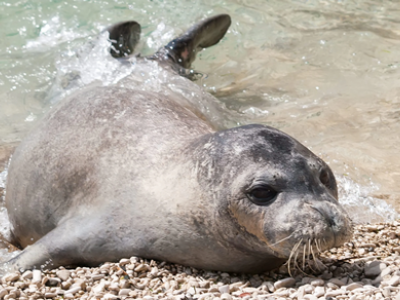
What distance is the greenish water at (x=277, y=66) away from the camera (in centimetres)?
553

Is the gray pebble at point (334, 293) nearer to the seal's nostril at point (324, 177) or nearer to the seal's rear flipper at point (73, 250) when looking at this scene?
the seal's nostril at point (324, 177)

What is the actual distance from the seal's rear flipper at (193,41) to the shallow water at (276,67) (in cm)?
41

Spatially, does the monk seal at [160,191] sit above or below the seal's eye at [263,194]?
below

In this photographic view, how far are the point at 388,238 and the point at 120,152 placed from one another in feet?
5.51

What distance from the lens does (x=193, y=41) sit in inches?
258

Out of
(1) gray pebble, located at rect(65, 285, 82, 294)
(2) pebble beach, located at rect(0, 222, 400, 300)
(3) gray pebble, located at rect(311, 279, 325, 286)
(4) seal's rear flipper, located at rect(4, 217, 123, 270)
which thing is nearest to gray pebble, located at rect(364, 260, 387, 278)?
(2) pebble beach, located at rect(0, 222, 400, 300)

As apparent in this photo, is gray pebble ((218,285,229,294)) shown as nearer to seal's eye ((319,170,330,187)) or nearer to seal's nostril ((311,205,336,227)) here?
seal's nostril ((311,205,336,227))

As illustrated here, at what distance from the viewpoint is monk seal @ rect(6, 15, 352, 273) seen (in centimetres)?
306

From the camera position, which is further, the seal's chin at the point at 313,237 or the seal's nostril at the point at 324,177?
the seal's nostril at the point at 324,177

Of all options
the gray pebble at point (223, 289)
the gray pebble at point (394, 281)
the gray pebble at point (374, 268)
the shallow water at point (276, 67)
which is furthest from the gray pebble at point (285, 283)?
the shallow water at point (276, 67)

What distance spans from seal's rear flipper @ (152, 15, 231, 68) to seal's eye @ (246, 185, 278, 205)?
3.41 meters

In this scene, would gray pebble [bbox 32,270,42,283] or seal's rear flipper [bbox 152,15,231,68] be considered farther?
seal's rear flipper [bbox 152,15,231,68]

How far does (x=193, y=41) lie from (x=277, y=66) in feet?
4.52

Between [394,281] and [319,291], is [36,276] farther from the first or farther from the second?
[394,281]
